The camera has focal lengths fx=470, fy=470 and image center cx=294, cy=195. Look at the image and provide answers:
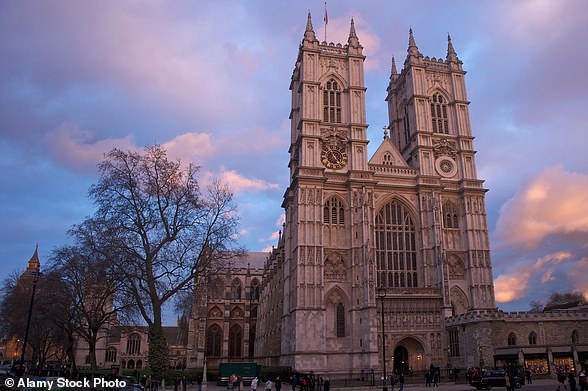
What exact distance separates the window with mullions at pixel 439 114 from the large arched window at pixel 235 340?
1595 inches

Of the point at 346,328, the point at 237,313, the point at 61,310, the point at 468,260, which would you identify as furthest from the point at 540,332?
the point at 237,313

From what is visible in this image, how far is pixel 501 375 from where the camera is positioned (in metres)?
26.9

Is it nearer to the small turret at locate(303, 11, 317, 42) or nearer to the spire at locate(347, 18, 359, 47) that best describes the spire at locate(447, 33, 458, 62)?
the spire at locate(347, 18, 359, 47)

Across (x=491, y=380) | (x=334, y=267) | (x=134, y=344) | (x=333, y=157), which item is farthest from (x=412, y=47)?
(x=134, y=344)

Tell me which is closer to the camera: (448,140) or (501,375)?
(501,375)

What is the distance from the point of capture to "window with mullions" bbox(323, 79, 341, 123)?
48.4m

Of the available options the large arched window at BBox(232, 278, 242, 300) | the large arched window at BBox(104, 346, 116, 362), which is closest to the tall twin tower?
the large arched window at BBox(232, 278, 242, 300)

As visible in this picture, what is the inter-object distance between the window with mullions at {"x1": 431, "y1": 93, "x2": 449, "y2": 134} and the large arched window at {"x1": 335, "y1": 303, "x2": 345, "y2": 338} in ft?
70.8

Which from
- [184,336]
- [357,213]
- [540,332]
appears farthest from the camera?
[184,336]

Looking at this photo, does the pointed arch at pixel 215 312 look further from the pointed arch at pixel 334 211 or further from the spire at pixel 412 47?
the spire at pixel 412 47

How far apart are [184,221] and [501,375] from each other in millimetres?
20835

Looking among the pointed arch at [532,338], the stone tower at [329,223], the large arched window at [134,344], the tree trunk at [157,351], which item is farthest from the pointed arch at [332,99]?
the large arched window at [134,344]

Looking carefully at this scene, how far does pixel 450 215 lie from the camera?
46.8 m

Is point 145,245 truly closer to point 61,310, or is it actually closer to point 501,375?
point 61,310
